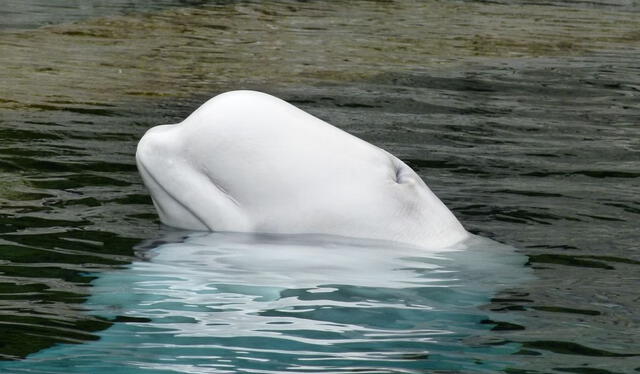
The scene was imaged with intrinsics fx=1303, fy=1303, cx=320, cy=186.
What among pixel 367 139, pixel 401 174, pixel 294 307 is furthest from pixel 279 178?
pixel 367 139

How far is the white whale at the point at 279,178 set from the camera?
163 inches

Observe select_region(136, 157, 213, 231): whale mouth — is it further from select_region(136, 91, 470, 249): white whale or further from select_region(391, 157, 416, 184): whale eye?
select_region(391, 157, 416, 184): whale eye

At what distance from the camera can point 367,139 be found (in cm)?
698

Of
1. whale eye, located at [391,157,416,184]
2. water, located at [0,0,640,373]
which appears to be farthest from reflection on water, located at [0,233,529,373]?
whale eye, located at [391,157,416,184]

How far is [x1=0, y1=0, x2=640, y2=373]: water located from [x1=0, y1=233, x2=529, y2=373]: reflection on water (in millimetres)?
12

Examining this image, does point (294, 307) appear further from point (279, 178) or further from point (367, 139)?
point (367, 139)

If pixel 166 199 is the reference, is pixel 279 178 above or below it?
above

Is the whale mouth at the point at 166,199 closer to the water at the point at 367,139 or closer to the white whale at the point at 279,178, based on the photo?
the white whale at the point at 279,178

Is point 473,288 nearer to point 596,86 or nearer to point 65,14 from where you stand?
point 596,86

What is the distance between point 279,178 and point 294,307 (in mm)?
606

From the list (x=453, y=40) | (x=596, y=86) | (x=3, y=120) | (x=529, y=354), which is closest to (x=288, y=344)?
(x=529, y=354)

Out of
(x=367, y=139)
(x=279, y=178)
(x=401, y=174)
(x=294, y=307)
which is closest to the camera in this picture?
(x=294, y=307)

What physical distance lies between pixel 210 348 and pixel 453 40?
8.96 meters

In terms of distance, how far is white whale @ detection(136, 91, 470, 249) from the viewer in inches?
163
